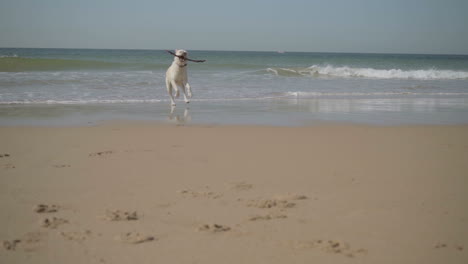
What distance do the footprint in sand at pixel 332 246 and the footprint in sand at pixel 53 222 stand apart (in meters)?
1.68

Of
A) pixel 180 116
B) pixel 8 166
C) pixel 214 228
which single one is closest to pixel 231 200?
pixel 214 228

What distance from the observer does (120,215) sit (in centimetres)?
365

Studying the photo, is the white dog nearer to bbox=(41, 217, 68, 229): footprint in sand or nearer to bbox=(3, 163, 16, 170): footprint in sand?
bbox=(3, 163, 16, 170): footprint in sand

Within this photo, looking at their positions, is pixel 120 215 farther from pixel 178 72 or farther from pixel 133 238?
pixel 178 72

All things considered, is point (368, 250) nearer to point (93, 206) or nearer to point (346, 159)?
point (93, 206)

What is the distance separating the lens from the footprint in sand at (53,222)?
3434 mm

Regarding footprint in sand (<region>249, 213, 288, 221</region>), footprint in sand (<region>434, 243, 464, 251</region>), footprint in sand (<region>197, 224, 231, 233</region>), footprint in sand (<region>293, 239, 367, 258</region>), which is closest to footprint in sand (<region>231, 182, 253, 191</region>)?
footprint in sand (<region>249, 213, 288, 221</region>)

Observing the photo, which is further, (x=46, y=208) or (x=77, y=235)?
(x=46, y=208)

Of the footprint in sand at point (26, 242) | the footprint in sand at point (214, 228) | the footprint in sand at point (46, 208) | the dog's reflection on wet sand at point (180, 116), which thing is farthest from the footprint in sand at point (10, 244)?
the dog's reflection on wet sand at point (180, 116)

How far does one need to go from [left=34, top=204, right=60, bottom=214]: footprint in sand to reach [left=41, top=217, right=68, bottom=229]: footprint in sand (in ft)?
0.65

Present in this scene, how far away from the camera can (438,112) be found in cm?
1095

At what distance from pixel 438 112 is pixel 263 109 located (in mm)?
3972

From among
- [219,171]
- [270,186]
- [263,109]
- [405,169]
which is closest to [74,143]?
[219,171]

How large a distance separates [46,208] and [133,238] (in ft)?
3.24
